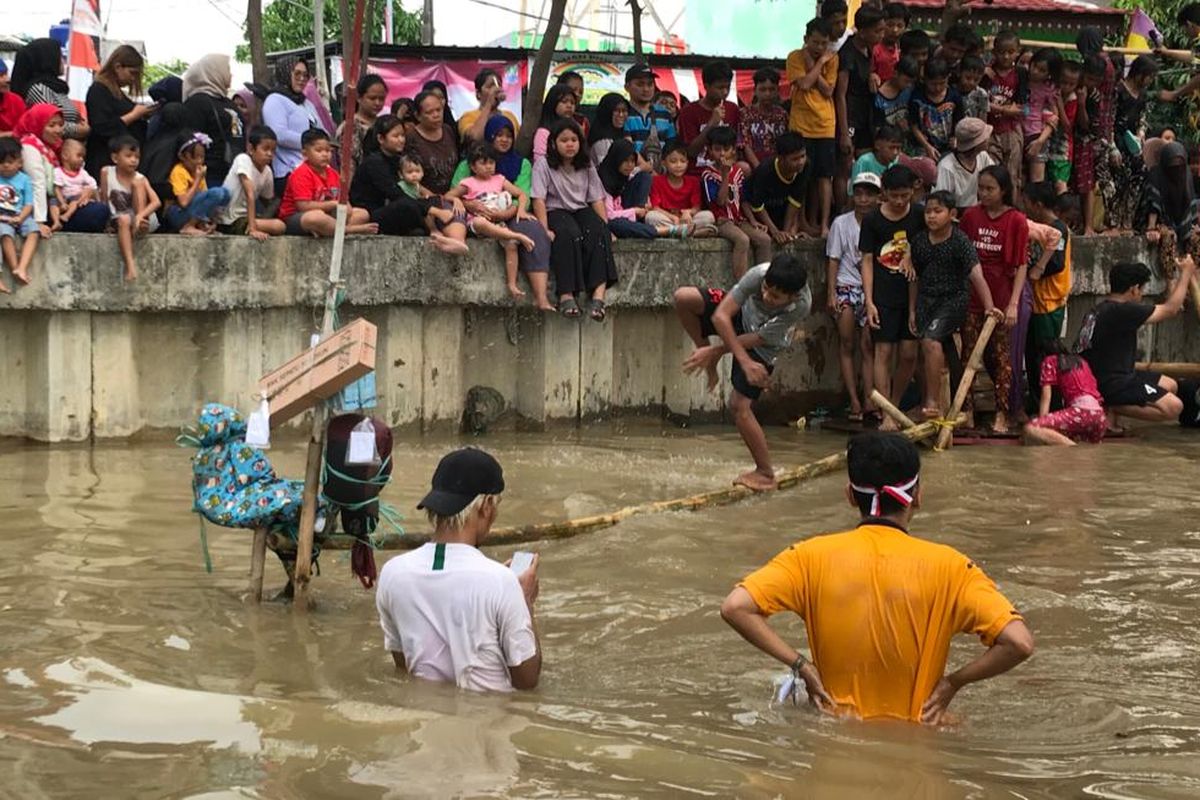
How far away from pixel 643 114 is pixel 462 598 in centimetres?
954

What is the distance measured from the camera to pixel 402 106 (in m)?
13.7

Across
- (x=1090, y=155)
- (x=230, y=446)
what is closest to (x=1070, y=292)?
(x=1090, y=155)

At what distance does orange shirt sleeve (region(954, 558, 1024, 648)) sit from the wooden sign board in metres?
2.82

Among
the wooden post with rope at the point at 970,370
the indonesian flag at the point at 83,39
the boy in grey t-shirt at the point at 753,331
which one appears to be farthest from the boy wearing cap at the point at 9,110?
the wooden post with rope at the point at 970,370

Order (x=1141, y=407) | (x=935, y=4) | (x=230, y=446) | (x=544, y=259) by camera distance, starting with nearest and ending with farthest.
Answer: (x=230, y=446), (x=544, y=259), (x=1141, y=407), (x=935, y=4)

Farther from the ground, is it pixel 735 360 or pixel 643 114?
pixel 643 114

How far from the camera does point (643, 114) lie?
579 inches

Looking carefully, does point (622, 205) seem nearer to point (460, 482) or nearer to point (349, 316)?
point (349, 316)

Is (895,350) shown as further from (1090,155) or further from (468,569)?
(468,569)

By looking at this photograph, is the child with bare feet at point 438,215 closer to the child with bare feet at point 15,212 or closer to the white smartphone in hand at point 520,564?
the child with bare feet at point 15,212

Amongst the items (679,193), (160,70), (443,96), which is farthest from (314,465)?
(160,70)

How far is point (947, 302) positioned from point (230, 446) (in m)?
7.26

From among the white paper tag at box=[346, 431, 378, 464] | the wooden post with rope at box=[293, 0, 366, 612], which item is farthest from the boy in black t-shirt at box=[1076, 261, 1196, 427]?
the white paper tag at box=[346, 431, 378, 464]

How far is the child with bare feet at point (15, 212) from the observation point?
11.1 meters
